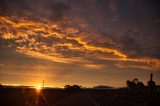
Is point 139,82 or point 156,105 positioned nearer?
point 156,105

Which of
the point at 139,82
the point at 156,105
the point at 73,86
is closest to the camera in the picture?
the point at 156,105

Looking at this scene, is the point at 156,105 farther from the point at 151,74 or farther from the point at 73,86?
the point at 73,86

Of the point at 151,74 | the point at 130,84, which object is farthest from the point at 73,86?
the point at 151,74

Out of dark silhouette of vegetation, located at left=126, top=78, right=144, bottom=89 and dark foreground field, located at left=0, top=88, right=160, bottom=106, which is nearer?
dark foreground field, located at left=0, top=88, right=160, bottom=106

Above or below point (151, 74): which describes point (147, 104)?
below

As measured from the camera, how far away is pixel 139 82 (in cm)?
13525

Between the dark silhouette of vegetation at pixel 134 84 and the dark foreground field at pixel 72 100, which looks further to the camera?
the dark silhouette of vegetation at pixel 134 84

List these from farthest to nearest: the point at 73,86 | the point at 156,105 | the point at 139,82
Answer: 1. the point at 73,86
2. the point at 139,82
3. the point at 156,105

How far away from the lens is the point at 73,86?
14662 centimetres

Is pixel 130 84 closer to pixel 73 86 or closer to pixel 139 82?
pixel 139 82

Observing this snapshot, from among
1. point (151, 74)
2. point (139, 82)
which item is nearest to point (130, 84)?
point (139, 82)

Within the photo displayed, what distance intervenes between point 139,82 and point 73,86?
122ft

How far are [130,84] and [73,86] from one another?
32140 millimetres

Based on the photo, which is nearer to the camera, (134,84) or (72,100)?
(72,100)
